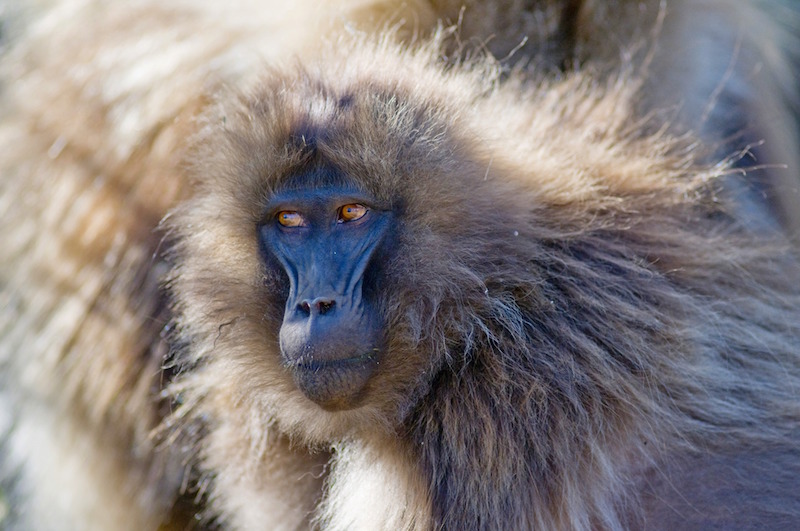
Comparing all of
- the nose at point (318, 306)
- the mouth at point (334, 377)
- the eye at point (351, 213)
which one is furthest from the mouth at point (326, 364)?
the eye at point (351, 213)

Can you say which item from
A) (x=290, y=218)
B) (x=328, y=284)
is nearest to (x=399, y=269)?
(x=328, y=284)

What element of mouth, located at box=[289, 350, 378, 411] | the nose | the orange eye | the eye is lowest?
mouth, located at box=[289, 350, 378, 411]

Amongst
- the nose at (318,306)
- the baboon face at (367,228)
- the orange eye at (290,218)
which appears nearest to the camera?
the nose at (318,306)

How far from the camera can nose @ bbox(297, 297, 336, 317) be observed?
288 centimetres

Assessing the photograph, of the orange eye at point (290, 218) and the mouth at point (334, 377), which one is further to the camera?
the orange eye at point (290, 218)

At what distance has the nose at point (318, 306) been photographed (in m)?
2.88

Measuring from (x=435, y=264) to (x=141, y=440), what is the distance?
1648 mm

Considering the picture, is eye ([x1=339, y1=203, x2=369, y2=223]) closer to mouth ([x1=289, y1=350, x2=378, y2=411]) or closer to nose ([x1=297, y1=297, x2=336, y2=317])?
nose ([x1=297, y1=297, x2=336, y2=317])

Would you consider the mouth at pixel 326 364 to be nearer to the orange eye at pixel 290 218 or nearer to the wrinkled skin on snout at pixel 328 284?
the wrinkled skin on snout at pixel 328 284

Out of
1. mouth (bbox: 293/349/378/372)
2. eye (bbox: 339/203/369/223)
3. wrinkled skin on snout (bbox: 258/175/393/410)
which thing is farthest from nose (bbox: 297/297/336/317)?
eye (bbox: 339/203/369/223)

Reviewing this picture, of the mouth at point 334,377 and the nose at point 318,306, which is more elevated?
the nose at point 318,306

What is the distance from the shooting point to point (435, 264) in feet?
10.3

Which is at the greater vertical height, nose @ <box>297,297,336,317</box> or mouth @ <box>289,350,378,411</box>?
nose @ <box>297,297,336,317</box>

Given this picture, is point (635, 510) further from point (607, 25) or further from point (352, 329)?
point (607, 25)
